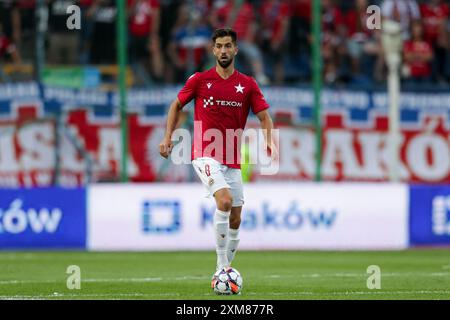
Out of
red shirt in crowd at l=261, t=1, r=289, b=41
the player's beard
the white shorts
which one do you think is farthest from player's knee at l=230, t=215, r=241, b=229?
red shirt in crowd at l=261, t=1, r=289, b=41

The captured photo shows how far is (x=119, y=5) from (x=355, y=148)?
17.0 feet

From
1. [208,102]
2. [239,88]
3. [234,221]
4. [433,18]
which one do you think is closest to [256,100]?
[239,88]

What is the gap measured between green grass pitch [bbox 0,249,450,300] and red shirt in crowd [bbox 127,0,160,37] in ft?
16.2

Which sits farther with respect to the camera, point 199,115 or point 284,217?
point 284,217

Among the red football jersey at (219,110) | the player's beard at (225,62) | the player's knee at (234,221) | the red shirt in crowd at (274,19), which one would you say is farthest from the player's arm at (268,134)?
the red shirt in crowd at (274,19)

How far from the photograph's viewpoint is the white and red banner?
21641mm

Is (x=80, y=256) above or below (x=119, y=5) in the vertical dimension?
below

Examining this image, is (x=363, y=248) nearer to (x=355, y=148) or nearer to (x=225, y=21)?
(x=355, y=148)

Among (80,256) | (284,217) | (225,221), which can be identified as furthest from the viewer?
(284,217)

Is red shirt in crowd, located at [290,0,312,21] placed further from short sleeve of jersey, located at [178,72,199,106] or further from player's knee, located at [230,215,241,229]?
player's knee, located at [230,215,241,229]

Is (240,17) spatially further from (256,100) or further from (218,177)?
(218,177)

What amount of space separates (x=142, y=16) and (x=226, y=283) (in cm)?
1148
